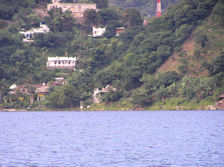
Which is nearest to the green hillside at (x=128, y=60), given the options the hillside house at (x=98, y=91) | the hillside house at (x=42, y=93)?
the hillside house at (x=98, y=91)

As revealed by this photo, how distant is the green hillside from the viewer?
118688 mm

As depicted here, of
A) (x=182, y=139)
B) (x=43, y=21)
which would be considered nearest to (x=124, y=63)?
(x=43, y=21)

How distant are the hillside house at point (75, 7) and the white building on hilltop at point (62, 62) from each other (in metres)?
38.2

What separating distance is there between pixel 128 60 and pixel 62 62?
2502 cm

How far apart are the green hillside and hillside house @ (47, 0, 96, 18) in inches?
384

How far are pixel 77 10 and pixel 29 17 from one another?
20663 millimetres

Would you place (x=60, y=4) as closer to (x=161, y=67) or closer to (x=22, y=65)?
(x=22, y=65)

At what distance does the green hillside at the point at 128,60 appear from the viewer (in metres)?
119

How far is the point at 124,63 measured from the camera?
13788cm

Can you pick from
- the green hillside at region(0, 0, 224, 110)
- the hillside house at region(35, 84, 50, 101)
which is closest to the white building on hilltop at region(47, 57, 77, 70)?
the green hillside at region(0, 0, 224, 110)

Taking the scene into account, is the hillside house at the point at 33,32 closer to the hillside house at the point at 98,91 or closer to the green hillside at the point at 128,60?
the green hillside at the point at 128,60

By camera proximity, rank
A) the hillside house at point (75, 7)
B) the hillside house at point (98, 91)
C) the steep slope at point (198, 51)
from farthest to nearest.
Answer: the hillside house at point (75, 7), the hillside house at point (98, 91), the steep slope at point (198, 51)

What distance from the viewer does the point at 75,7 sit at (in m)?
191

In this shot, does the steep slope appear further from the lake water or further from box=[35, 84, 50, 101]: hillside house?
the lake water
